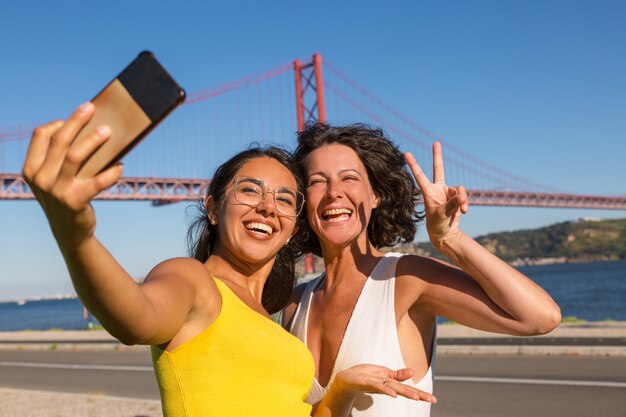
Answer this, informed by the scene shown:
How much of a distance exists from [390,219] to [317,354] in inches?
26.9

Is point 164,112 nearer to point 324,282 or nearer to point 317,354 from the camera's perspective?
point 317,354

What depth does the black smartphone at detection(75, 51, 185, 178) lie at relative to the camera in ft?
3.23

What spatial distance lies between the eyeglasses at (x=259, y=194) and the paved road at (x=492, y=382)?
522 cm

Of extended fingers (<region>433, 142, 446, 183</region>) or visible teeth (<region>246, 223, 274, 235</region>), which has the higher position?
extended fingers (<region>433, 142, 446, 183</region>)

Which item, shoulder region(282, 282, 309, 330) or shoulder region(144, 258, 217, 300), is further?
shoulder region(282, 282, 309, 330)

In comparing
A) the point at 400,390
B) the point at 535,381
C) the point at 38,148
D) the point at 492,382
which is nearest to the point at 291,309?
the point at 400,390

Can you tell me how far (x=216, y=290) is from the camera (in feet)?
6.17

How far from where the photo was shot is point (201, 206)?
2.74m

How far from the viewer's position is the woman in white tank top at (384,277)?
2.00 meters

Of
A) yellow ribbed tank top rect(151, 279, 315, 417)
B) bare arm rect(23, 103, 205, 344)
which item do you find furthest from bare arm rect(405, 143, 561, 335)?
bare arm rect(23, 103, 205, 344)

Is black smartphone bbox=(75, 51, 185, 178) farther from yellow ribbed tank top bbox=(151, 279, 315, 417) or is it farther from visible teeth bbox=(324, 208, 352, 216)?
visible teeth bbox=(324, 208, 352, 216)

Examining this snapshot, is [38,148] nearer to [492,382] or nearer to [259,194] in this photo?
[259,194]

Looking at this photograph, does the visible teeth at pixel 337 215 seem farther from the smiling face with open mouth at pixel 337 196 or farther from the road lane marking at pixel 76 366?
the road lane marking at pixel 76 366

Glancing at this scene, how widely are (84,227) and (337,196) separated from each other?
1.54 meters
